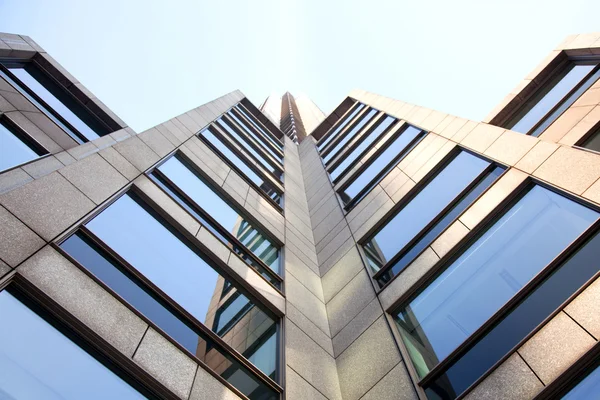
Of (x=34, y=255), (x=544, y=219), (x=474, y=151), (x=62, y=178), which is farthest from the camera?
(x=474, y=151)

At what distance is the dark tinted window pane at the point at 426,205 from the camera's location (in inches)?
558

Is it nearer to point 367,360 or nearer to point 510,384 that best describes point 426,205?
point 367,360

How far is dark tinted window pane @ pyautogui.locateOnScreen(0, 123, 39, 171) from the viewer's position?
32.1 ft

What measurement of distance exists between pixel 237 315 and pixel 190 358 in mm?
2603

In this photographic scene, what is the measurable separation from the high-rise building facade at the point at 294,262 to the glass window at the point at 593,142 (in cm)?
5

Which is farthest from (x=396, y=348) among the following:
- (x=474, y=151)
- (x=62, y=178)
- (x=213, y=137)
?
(x=213, y=137)

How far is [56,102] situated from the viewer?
624 inches

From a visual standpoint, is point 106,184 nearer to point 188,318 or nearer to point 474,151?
point 188,318

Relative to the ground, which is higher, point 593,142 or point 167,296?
point 593,142

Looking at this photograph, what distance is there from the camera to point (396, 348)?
1084 centimetres

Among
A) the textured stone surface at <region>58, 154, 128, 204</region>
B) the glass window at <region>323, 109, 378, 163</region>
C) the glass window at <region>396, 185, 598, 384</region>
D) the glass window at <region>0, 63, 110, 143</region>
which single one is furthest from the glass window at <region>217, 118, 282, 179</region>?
the glass window at <region>396, 185, 598, 384</region>

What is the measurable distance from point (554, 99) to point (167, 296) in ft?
44.9

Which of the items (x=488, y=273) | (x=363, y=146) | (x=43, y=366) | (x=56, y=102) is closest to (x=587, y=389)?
(x=488, y=273)

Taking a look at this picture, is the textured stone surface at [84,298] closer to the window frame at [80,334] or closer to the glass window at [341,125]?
the window frame at [80,334]
